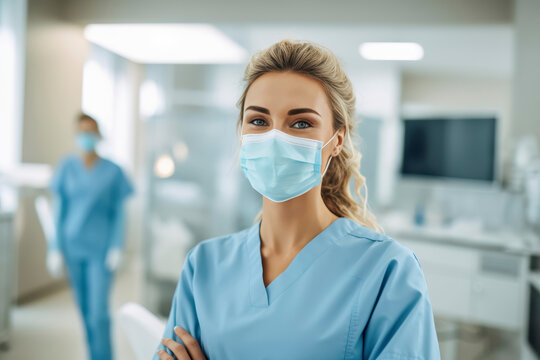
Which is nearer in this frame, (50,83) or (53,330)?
(53,330)

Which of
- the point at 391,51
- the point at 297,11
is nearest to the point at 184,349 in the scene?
the point at 297,11

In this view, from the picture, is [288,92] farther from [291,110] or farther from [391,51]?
[391,51]

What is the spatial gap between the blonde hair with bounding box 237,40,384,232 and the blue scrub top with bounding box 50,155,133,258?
1656mm

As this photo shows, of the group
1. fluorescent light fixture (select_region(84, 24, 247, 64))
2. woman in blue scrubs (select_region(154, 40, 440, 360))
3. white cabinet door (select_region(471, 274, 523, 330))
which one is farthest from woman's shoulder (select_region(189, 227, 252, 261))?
fluorescent light fixture (select_region(84, 24, 247, 64))

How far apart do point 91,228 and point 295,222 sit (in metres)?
1.84

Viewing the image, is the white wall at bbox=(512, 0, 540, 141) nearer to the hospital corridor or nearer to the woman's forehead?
the hospital corridor

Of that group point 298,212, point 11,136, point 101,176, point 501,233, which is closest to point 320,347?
point 298,212

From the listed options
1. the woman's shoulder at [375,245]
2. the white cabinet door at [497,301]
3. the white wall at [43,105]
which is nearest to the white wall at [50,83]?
the white wall at [43,105]

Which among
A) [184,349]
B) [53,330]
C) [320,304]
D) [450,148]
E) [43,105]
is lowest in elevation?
[53,330]

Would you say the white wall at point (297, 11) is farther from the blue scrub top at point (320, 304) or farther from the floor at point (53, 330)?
the blue scrub top at point (320, 304)

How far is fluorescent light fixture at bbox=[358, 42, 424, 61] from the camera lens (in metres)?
4.28

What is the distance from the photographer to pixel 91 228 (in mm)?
2512

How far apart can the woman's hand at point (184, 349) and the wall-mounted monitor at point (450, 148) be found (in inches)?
130

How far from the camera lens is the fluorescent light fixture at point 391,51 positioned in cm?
428
